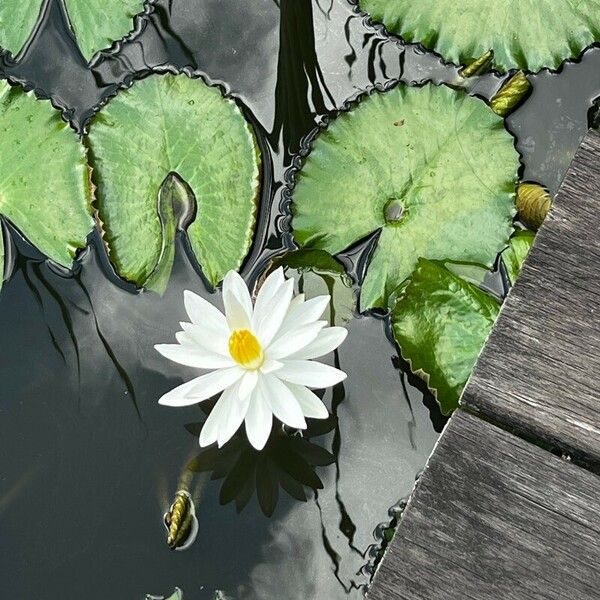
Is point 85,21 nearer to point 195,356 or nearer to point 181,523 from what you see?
point 195,356

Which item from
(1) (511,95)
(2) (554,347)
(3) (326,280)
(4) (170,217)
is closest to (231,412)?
(3) (326,280)

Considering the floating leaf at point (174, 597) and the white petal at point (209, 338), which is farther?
the floating leaf at point (174, 597)

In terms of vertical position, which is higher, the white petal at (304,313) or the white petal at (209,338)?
the white petal at (304,313)

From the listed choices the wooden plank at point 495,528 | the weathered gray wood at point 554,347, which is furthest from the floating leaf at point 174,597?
the weathered gray wood at point 554,347

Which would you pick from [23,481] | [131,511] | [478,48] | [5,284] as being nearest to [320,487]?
[131,511]

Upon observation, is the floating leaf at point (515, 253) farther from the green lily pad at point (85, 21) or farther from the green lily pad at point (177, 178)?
the green lily pad at point (85, 21)

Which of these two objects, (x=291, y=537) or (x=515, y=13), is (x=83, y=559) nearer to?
(x=291, y=537)

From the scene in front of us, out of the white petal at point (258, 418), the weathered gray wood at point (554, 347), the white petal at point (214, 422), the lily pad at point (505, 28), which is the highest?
the lily pad at point (505, 28)
